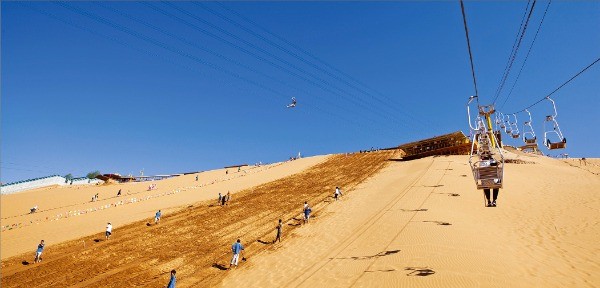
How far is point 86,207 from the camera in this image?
137ft

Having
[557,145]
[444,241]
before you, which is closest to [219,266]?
[444,241]

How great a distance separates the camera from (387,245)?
18.7 meters

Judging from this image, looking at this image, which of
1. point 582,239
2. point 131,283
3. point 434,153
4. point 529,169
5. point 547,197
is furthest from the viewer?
point 434,153

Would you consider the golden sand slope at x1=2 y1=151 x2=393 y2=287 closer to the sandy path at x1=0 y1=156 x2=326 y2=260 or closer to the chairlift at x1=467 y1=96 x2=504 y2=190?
the sandy path at x1=0 y1=156 x2=326 y2=260

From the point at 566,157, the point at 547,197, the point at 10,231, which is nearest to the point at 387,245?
the point at 547,197

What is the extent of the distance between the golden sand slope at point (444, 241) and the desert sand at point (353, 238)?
90mm

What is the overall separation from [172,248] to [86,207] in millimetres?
27131

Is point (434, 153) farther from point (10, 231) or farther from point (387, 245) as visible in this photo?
point (10, 231)

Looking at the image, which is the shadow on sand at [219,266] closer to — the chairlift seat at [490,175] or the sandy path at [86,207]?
the chairlift seat at [490,175]

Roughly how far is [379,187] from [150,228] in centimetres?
2249

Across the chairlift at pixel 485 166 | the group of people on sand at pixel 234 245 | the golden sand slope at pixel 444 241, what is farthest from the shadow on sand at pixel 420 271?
the group of people on sand at pixel 234 245

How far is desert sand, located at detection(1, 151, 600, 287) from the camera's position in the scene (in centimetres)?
1482

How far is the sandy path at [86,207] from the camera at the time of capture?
28266mm

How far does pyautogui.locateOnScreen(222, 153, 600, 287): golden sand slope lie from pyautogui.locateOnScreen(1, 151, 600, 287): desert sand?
0.09m
